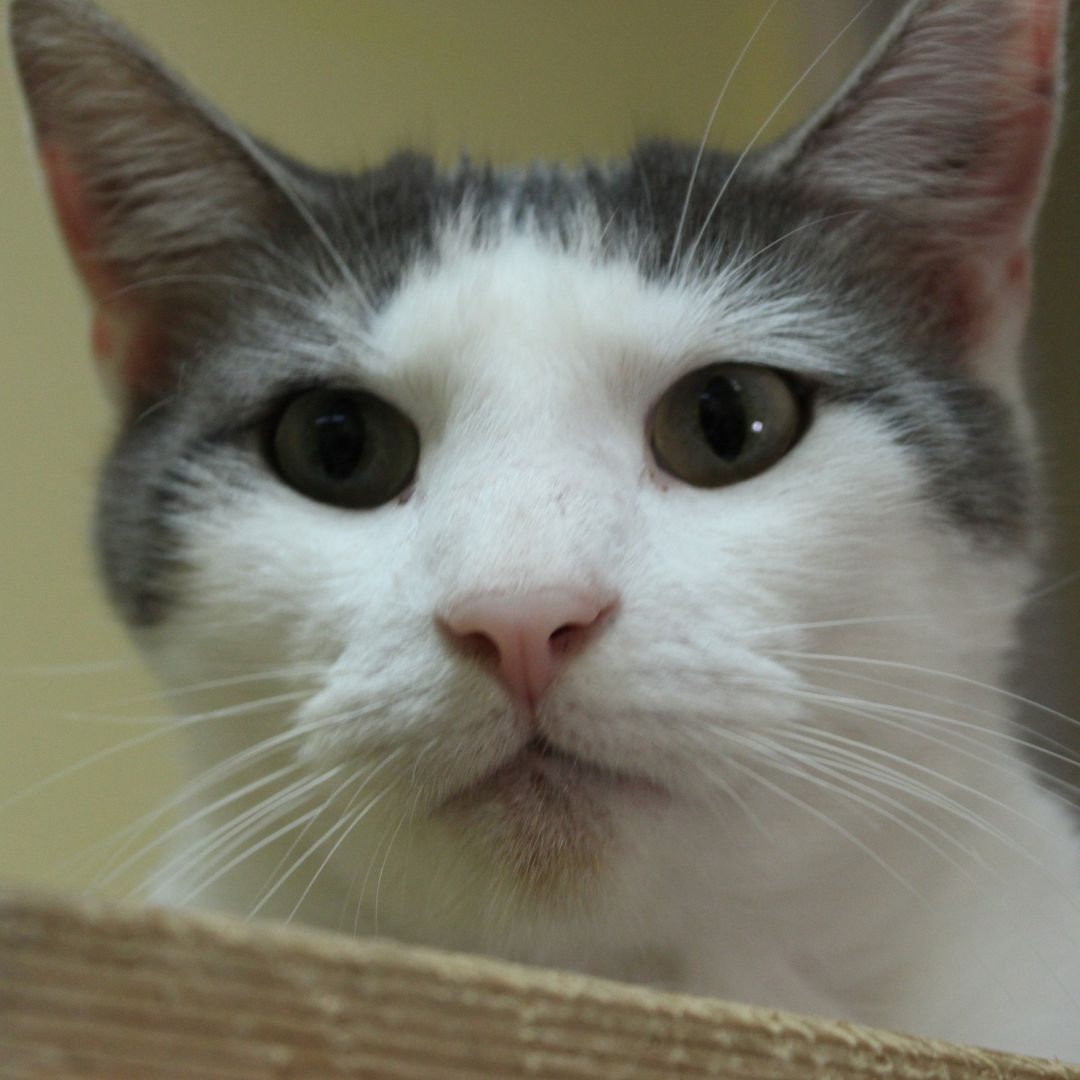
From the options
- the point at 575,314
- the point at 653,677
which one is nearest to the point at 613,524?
the point at 653,677

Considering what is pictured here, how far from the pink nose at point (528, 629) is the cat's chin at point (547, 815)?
0.19ft

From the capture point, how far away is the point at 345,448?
3.36 ft

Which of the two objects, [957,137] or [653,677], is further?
[957,137]

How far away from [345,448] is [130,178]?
0.41 m

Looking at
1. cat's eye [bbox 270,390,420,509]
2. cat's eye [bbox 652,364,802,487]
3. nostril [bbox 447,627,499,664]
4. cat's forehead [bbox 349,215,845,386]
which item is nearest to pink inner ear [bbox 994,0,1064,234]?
cat's forehead [bbox 349,215,845,386]

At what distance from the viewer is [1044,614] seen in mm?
1633

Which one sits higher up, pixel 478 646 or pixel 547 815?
pixel 478 646

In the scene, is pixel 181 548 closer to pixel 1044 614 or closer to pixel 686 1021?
pixel 686 1021

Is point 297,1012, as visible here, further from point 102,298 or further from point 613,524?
point 102,298

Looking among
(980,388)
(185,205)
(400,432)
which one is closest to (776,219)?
(980,388)

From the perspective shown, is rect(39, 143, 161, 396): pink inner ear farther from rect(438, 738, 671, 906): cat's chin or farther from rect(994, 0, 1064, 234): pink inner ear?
rect(994, 0, 1064, 234): pink inner ear

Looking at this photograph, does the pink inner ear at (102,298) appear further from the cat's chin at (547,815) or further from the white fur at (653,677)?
the cat's chin at (547,815)

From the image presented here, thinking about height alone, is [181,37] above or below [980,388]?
above

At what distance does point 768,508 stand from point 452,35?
4.45 ft
